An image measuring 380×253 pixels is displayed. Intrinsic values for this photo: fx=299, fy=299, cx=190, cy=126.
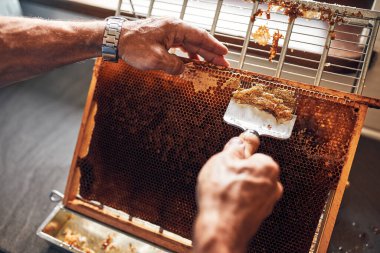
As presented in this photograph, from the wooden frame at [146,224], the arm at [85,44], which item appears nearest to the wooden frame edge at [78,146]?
the wooden frame at [146,224]

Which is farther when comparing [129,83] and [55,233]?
[55,233]

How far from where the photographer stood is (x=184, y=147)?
Answer: 1.42 m

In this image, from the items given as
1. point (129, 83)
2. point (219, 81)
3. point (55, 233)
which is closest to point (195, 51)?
point (219, 81)

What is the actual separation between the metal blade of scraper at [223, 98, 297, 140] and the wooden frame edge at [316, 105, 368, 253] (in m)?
0.25

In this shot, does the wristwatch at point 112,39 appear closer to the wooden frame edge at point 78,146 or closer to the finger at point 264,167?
the wooden frame edge at point 78,146

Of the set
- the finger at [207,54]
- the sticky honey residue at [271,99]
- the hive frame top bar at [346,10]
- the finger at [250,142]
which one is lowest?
the finger at [250,142]

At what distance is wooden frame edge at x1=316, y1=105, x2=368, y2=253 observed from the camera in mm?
1211

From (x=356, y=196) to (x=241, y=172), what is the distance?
137 cm

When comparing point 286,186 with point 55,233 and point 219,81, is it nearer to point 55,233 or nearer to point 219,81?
point 219,81

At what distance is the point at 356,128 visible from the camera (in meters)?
1.22

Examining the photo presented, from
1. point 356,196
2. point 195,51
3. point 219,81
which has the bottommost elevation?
point 356,196

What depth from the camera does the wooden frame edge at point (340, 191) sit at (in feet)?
3.97

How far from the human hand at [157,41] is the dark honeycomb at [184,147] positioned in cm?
11

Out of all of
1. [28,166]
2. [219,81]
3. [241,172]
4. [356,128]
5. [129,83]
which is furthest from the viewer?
[28,166]
